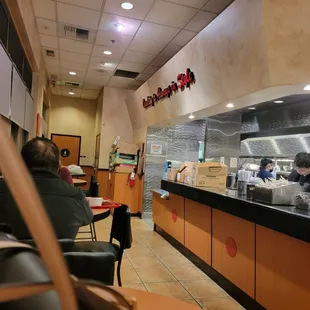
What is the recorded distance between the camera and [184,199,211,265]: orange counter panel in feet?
13.2

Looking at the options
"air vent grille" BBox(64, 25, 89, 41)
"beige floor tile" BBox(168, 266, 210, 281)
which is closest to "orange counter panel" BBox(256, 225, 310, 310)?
"beige floor tile" BBox(168, 266, 210, 281)

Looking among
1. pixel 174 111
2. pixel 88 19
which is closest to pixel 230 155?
pixel 174 111

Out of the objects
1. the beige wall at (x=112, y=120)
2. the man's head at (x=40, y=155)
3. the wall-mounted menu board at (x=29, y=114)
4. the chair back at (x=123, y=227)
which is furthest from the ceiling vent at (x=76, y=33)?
the man's head at (x=40, y=155)

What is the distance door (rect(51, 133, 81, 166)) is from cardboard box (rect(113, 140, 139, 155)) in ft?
12.7

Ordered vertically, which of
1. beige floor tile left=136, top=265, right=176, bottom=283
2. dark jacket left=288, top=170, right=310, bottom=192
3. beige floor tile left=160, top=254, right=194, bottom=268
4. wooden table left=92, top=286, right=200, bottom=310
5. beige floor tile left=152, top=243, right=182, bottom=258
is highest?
dark jacket left=288, top=170, right=310, bottom=192

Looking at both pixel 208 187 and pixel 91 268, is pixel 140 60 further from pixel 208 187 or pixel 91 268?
pixel 91 268

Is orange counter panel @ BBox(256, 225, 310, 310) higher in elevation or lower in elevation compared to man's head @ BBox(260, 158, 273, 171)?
lower

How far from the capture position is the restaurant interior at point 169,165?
1.80 ft

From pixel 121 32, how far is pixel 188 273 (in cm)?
409

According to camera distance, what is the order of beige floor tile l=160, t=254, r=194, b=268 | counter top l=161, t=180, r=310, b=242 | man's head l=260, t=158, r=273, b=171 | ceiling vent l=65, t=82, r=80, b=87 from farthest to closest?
ceiling vent l=65, t=82, r=80, b=87 → man's head l=260, t=158, r=273, b=171 → beige floor tile l=160, t=254, r=194, b=268 → counter top l=161, t=180, r=310, b=242

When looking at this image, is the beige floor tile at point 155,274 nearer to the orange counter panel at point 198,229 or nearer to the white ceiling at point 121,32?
the orange counter panel at point 198,229

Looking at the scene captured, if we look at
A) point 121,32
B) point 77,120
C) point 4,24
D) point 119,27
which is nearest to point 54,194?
point 4,24

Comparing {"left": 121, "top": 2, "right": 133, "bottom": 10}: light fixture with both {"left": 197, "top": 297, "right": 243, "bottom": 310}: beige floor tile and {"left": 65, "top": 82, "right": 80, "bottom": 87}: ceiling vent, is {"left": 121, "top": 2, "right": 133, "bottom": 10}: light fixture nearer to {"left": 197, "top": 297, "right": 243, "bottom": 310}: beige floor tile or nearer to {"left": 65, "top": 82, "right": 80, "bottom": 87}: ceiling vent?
{"left": 197, "top": 297, "right": 243, "bottom": 310}: beige floor tile

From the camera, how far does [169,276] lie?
387cm
